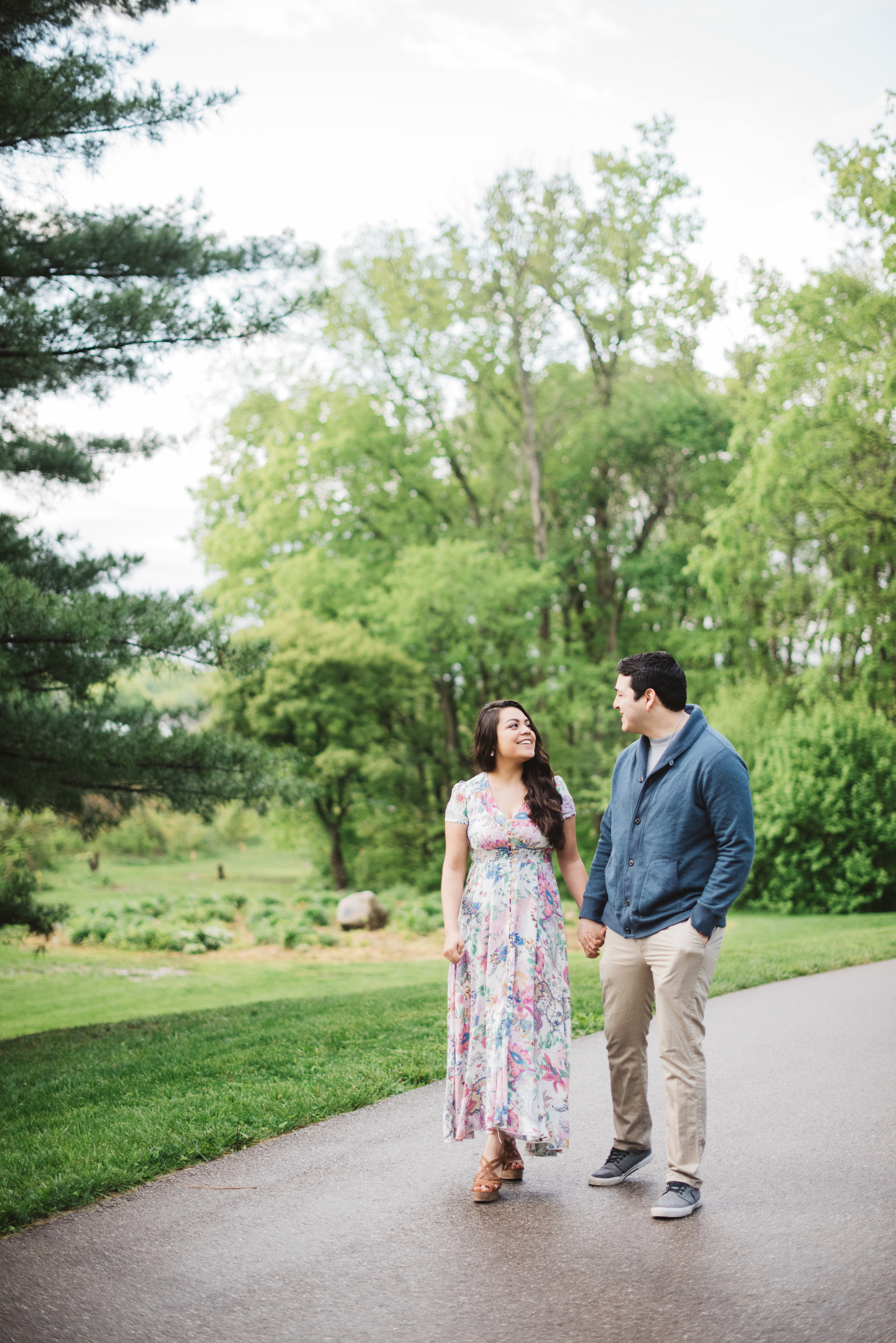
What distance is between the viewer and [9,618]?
752 cm

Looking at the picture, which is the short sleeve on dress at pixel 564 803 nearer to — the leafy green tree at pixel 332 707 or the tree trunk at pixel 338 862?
the leafy green tree at pixel 332 707

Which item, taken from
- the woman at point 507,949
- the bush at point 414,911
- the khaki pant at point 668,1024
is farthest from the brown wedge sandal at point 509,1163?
the bush at point 414,911

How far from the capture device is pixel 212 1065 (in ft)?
22.2

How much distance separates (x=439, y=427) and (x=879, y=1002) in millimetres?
25074

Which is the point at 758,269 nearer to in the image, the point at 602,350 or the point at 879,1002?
the point at 602,350

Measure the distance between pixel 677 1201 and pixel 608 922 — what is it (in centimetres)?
105

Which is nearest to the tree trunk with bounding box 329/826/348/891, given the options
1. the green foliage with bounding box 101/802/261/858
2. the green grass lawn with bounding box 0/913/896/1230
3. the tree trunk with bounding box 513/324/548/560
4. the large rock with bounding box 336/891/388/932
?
the green foliage with bounding box 101/802/261/858

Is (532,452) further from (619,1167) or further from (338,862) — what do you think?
(619,1167)

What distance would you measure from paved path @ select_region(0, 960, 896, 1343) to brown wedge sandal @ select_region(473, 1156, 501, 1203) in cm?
5

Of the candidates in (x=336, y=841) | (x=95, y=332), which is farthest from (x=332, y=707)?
(x=95, y=332)

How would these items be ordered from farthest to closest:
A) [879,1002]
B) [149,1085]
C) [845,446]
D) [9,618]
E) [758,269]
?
[758,269]
[845,446]
[879,1002]
[9,618]
[149,1085]

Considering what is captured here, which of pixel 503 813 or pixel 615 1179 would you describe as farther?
pixel 503 813

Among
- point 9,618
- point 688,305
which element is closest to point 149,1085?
point 9,618

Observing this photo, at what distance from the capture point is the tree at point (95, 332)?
28.0 feet
